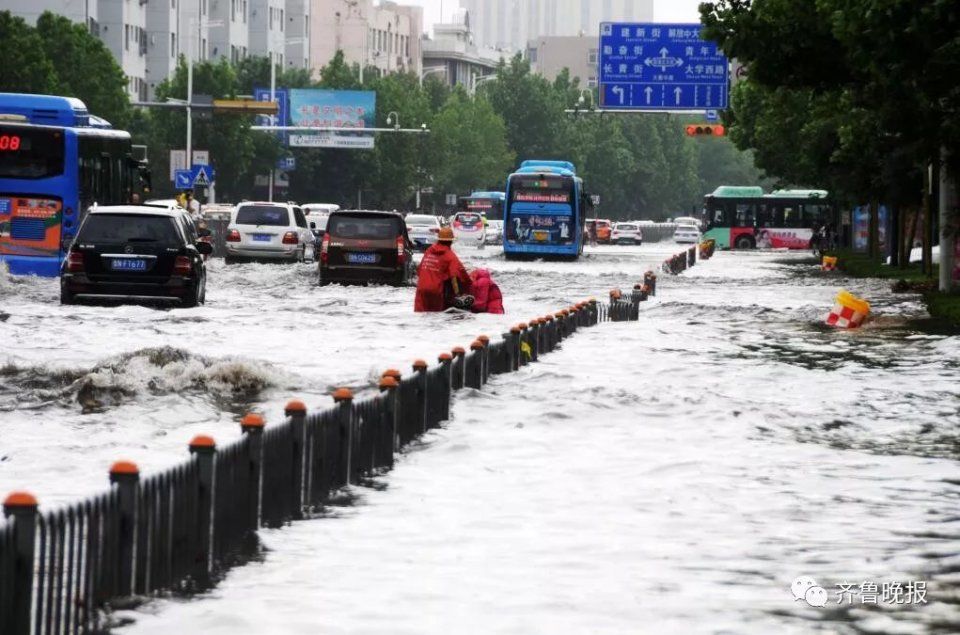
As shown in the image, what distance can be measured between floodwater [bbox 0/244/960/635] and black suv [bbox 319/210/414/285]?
851 cm

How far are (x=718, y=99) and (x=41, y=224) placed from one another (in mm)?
30321

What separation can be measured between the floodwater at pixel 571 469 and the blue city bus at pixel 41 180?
7.99 metres

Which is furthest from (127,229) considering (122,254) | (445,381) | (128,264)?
(445,381)

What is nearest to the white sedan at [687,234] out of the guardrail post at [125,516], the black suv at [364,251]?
the black suv at [364,251]

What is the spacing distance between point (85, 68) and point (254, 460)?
7415cm

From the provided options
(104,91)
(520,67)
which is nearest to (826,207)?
(104,91)

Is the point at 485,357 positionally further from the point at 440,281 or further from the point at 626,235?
the point at 626,235

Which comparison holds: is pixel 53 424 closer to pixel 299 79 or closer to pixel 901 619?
pixel 901 619

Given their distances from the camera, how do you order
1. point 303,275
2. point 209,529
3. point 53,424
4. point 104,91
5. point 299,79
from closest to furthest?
point 209,529 < point 53,424 < point 303,275 < point 104,91 < point 299,79

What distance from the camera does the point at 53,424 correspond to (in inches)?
583

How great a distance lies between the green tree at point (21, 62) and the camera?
235 feet

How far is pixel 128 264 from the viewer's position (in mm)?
27812

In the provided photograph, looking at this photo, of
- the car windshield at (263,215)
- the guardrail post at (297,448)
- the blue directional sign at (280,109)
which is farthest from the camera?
the blue directional sign at (280,109)

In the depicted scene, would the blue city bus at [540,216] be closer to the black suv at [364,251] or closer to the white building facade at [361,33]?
the black suv at [364,251]
